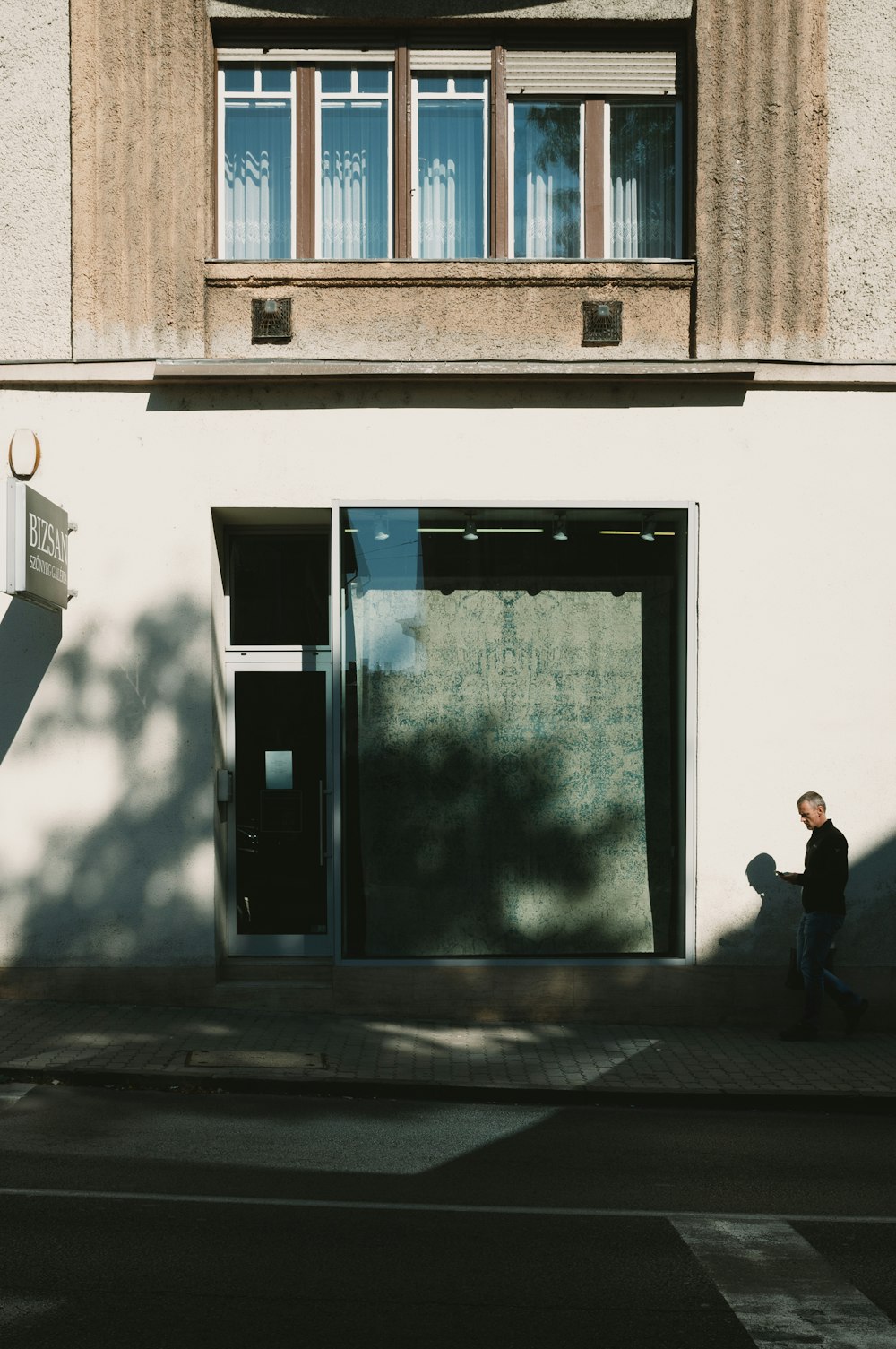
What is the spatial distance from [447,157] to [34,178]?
10.8ft

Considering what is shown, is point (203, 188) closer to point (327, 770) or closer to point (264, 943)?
point (327, 770)

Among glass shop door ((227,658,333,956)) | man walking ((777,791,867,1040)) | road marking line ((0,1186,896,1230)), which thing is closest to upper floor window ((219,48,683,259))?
glass shop door ((227,658,333,956))

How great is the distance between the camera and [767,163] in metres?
10.9

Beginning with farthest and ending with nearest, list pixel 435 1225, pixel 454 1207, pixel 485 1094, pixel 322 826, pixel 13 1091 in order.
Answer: pixel 322 826 < pixel 485 1094 < pixel 13 1091 < pixel 454 1207 < pixel 435 1225

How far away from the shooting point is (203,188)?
11.0 metres

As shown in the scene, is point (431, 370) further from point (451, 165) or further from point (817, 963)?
point (817, 963)

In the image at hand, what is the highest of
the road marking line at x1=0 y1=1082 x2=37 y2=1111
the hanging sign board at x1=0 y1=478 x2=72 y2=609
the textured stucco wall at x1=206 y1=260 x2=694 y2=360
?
the textured stucco wall at x1=206 y1=260 x2=694 y2=360

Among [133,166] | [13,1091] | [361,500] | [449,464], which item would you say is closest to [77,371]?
[133,166]

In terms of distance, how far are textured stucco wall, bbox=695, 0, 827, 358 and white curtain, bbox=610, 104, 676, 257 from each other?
467 mm

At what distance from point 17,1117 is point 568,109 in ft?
28.3

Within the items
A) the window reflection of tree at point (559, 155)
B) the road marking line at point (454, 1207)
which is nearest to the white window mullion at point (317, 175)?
the window reflection of tree at point (559, 155)

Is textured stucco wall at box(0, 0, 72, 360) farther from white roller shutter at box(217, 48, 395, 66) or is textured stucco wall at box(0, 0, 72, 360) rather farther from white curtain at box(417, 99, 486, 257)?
white curtain at box(417, 99, 486, 257)

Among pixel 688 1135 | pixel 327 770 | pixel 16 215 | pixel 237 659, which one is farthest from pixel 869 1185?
pixel 16 215

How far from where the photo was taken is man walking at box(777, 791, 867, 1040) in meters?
10.2
